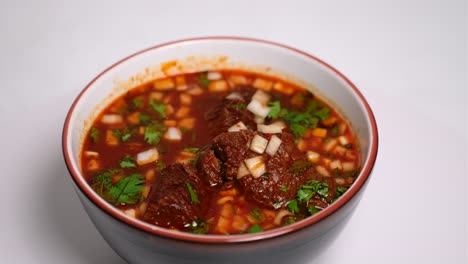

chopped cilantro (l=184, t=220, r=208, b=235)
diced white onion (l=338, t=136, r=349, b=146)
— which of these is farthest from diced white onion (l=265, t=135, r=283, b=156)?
chopped cilantro (l=184, t=220, r=208, b=235)

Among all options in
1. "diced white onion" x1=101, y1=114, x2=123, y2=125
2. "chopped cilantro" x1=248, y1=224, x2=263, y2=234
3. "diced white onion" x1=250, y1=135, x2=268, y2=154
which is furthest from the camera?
"diced white onion" x1=101, y1=114, x2=123, y2=125

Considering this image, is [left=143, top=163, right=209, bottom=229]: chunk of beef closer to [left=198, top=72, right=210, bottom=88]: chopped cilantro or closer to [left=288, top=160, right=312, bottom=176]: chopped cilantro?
[left=288, top=160, right=312, bottom=176]: chopped cilantro

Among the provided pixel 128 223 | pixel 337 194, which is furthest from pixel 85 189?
pixel 337 194

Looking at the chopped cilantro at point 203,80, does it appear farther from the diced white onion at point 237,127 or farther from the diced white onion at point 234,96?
the diced white onion at point 237,127

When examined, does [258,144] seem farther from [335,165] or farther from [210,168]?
[335,165]

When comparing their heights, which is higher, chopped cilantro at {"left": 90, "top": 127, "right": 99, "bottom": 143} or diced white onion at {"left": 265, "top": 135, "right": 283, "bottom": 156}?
diced white onion at {"left": 265, "top": 135, "right": 283, "bottom": 156}

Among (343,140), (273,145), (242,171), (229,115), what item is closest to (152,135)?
(229,115)

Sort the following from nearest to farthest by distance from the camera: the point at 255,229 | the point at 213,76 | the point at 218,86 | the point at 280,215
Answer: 1. the point at 255,229
2. the point at 280,215
3. the point at 218,86
4. the point at 213,76
